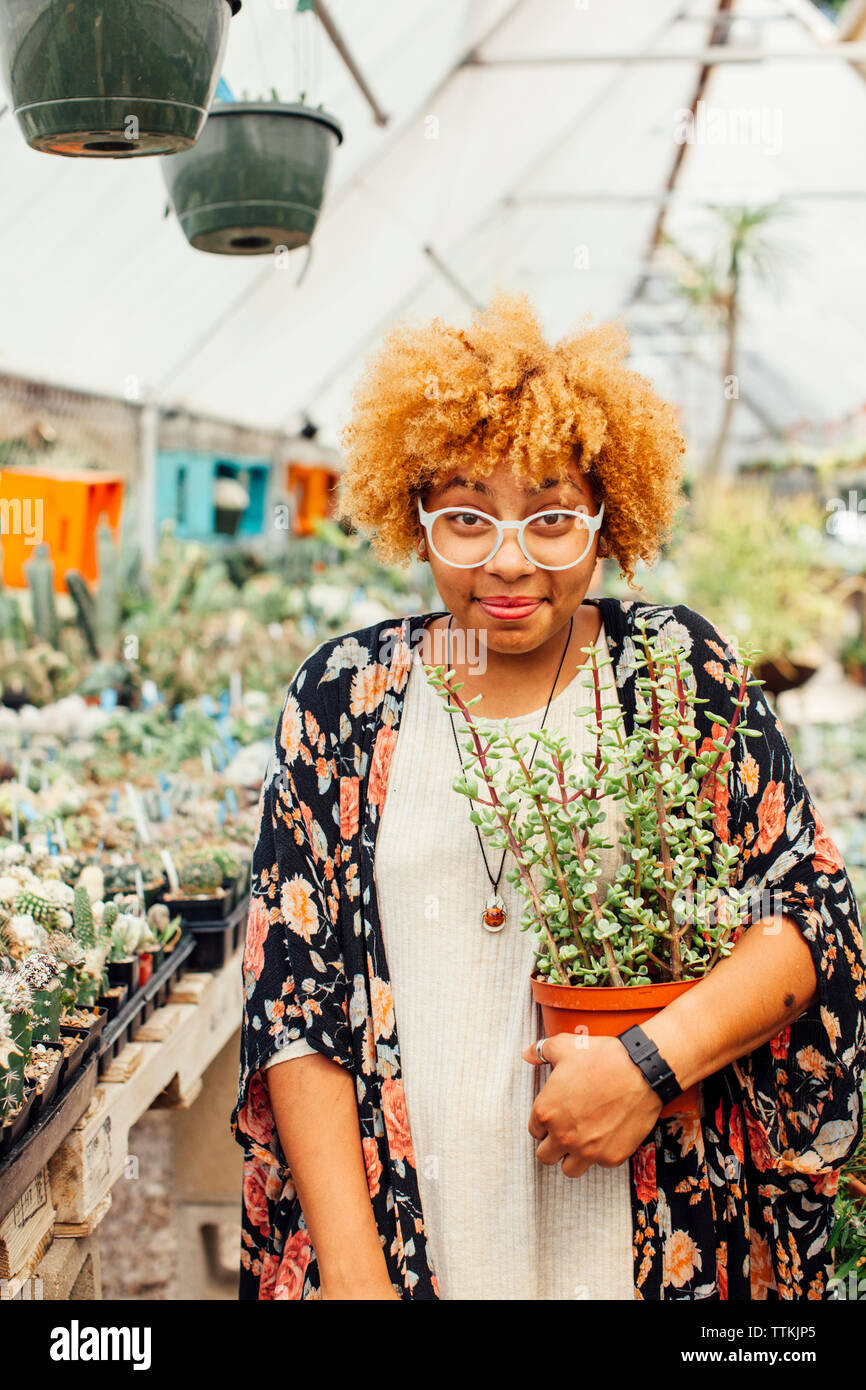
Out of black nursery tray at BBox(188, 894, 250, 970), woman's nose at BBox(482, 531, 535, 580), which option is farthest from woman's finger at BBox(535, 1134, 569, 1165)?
black nursery tray at BBox(188, 894, 250, 970)

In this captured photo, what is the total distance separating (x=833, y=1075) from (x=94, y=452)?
158 inches

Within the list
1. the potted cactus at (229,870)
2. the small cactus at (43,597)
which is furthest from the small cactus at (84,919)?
the small cactus at (43,597)

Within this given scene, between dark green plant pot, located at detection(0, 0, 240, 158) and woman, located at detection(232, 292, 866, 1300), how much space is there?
0.38m

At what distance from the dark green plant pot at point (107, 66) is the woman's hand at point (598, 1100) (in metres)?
1.07

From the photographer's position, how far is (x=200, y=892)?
96.7 inches

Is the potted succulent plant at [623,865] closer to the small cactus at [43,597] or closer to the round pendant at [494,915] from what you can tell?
the round pendant at [494,915]

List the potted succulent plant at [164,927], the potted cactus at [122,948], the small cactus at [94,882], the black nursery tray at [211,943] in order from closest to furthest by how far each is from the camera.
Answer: the potted cactus at [122,948] → the small cactus at [94,882] → the potted succulent plant at [164,927] → the black nursery tray at [211,943]

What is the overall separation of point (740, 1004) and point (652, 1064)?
0.10m

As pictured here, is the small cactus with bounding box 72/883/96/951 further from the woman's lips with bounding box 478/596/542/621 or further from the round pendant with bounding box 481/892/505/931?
the woman's lips with bounding box 478/596/542/621

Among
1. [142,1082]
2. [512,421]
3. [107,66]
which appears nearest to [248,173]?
[107,66]

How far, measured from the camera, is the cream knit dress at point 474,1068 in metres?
1.24

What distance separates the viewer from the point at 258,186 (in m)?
2.13

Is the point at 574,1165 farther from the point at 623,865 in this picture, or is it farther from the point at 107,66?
the point at 107,66

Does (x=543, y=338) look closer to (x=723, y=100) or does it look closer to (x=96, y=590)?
(x=96, y=590)
